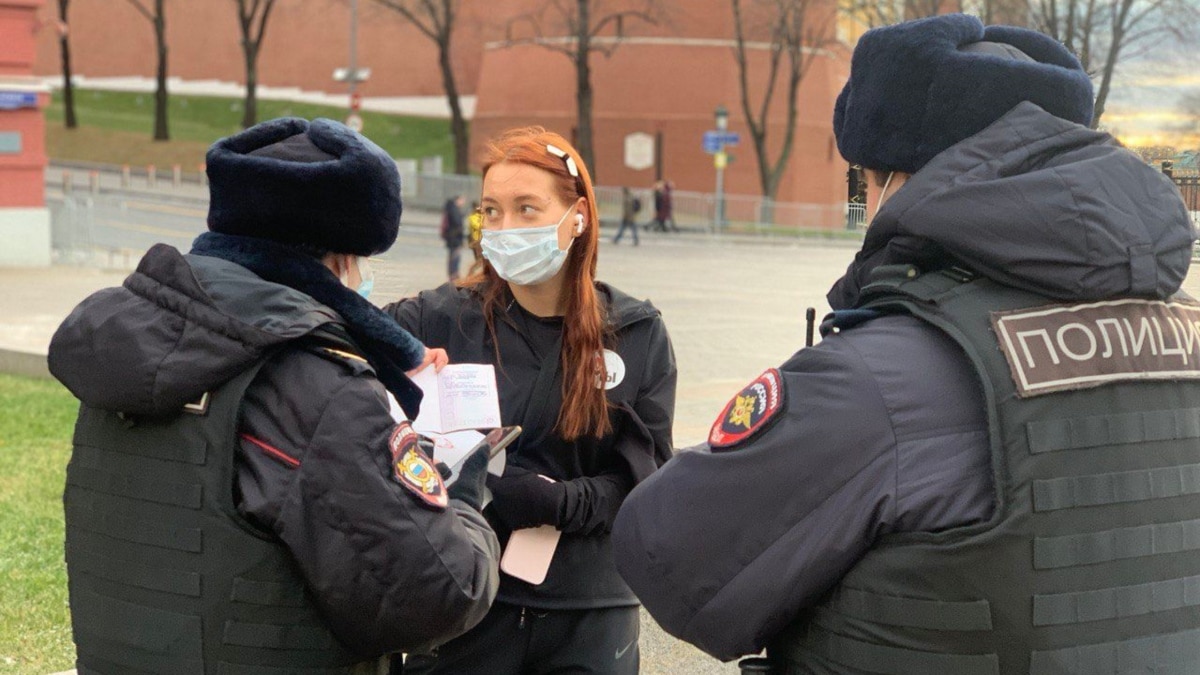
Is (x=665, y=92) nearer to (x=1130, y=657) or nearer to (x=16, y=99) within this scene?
(x=16, y=99)

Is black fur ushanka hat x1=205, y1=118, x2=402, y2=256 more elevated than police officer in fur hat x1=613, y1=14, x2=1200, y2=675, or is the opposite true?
black fur ushanka hat x1=205, y1=118, x2=402, y2=256

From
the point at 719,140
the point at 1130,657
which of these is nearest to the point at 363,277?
the point at 1130,657

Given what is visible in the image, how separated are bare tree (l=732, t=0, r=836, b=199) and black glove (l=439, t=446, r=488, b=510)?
42635 millimetres

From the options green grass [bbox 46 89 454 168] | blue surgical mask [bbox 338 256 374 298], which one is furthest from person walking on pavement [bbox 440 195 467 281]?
green grass [bbox 46 89 454 168]

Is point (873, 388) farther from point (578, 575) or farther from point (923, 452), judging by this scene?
point (578, 575)

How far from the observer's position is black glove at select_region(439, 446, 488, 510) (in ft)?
8.39

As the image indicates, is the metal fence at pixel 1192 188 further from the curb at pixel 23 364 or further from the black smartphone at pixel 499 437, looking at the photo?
the curb at pixel 23 364

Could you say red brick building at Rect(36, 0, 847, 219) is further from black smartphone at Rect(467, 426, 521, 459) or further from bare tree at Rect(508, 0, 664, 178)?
black smartphone at Rect(467, 426, 521, 459)

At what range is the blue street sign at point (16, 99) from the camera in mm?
21172

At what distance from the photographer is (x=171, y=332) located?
7.40 feet

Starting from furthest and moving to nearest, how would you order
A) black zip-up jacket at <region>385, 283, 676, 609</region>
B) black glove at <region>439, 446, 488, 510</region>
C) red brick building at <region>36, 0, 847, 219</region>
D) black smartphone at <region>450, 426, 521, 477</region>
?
1. red brick building at <region>36, 0, 847, 219</region>
2. black zip-up jacket at <region>385, 283, 676, 609</region>
3. black smartphone at <region>450, 426, 521, 477</region>
4. black glove at <region>439, 446, 488, 510</region>

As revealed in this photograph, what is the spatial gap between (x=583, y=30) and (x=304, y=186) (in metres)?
41.4

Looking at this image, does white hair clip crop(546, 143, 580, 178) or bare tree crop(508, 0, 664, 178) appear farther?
bare tree crop(508, 0, 664, 178)

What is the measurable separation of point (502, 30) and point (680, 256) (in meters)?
24.5
